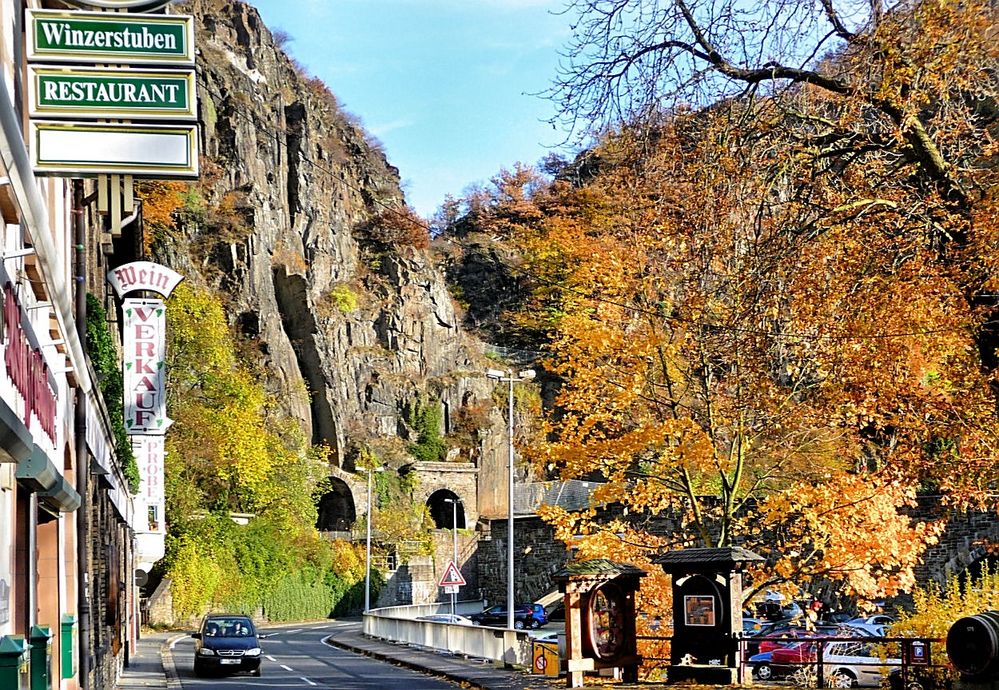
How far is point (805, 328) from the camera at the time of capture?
56.2 ft

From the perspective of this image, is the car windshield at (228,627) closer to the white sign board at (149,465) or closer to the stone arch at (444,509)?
the white sign board at (149,465)

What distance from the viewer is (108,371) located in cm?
2269

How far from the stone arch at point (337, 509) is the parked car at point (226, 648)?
38.0 metres

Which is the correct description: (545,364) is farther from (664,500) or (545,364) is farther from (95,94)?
(95,94)

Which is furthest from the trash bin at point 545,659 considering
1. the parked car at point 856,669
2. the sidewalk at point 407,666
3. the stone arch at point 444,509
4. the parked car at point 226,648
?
the stone arch at point 444,509

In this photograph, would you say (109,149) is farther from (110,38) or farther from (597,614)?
(597,614)

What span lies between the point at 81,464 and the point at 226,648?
12750 millimetres

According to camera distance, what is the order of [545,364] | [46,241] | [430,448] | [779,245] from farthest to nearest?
[430,448] → [545,364] → [779,245] → [46,241]

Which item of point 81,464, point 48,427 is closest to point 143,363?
point 81,464

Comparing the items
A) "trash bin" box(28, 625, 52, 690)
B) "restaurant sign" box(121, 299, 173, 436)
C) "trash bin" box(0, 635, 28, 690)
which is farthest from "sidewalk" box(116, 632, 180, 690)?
"trash bin" box(0, 635, 28, 690)

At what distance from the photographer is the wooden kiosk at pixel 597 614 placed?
2259cm

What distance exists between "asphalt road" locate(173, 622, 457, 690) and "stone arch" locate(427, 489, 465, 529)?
33.6m

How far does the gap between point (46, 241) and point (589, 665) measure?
14.7 metres

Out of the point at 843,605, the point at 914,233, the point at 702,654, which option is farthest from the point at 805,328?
the point at 843,605
